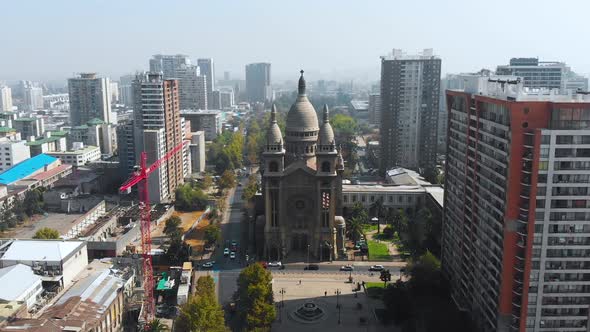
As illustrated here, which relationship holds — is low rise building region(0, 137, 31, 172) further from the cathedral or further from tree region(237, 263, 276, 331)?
tree region(237, 263, 276, 331)

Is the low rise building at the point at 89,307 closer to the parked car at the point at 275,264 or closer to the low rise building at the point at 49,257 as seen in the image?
the low rise building at the point at 49,257

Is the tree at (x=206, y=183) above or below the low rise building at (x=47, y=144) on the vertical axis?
below

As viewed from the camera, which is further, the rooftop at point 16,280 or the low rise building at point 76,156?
the low rise building at point 76,156

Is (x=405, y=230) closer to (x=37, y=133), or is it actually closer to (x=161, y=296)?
(x=161, y=296)

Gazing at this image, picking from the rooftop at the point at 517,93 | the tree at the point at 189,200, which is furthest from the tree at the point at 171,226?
the rooftop at the point at 517,93

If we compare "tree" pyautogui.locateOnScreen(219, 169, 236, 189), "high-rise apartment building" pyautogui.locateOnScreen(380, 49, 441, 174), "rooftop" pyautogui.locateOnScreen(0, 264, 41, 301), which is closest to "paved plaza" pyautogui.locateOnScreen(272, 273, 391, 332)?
"rooftop" pyautogui.locateOnScreen(0, 264, 41, 301)

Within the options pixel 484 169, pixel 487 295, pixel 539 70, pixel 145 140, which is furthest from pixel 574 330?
pixel 539 70

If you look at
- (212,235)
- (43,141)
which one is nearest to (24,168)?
(43,141)
